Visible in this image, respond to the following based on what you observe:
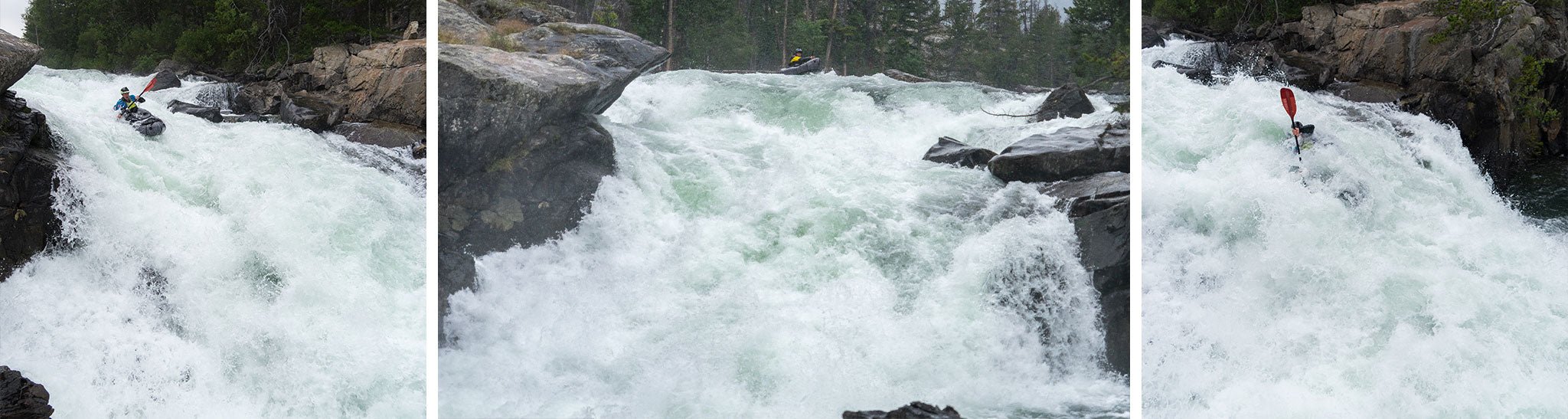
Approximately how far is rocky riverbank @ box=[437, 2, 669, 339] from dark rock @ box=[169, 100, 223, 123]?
2746 millimetres

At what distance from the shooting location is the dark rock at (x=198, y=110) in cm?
600

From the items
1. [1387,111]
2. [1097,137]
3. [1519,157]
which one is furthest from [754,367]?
[1519,157]

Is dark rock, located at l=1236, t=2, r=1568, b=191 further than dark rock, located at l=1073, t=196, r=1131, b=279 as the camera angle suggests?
Yes

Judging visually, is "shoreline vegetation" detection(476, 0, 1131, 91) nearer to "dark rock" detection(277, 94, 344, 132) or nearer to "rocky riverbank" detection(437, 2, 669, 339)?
"rocky riverbank" detection(437, 2, 669, 339)

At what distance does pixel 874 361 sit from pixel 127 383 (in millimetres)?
2917

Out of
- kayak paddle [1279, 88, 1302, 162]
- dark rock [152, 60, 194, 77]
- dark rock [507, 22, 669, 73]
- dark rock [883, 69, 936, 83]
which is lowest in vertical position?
dark rock [152, 60, 194, 77]

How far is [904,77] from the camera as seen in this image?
20.0 feet

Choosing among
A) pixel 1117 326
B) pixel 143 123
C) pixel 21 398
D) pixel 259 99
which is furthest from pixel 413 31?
pixel 1117 326

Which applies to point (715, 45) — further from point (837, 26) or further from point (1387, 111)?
point (1387, 111)

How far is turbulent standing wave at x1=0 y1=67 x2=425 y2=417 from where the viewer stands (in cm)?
377

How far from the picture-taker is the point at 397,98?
639 cm

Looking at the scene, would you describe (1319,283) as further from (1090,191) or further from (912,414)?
(912,414)

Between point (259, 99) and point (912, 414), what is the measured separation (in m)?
6.08

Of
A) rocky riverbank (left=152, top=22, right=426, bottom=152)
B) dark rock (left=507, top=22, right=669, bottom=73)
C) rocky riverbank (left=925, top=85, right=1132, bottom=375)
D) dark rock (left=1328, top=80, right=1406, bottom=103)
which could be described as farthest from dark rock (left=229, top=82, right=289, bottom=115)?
dark rock (left=1328, top=80, right=1406, bottom=103)
